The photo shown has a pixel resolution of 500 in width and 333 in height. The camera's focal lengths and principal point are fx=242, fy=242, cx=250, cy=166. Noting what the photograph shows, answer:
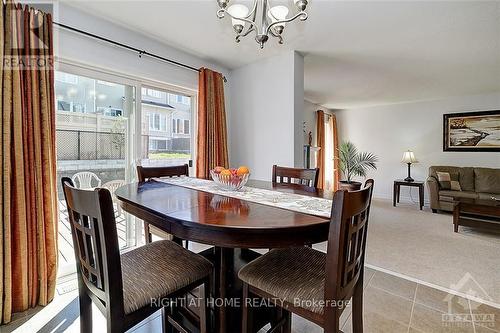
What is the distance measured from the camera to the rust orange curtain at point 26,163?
1.61 meters

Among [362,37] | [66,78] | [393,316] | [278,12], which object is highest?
[362,37]

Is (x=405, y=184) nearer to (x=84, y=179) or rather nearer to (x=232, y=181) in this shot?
(x=232, y=181)

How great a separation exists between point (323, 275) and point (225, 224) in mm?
529

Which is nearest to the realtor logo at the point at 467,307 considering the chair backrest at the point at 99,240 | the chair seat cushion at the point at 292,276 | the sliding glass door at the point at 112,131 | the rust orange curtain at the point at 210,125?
the chair seat cushion at the point at 292,276

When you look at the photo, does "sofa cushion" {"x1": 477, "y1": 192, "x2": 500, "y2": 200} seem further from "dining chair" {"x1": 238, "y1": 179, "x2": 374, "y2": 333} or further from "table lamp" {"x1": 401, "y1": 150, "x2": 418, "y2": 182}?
"dining chair" {"x1": 238, "y1": 179, "x2": 374, "y2": 333}

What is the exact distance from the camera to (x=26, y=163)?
1.71 m

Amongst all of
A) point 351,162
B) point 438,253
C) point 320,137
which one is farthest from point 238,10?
point 351,162

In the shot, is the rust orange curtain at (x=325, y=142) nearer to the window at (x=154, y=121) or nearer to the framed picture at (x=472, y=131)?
the framed picture at (x=472, y=131)

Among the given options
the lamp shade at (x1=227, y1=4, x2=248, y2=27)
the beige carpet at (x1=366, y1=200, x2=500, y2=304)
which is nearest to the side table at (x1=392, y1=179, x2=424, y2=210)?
the beige carpet at (x1=366, y1=200, x2=500, y2=304)

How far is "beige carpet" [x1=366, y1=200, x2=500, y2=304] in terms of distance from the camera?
7.10 feet

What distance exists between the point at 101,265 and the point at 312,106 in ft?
18.2

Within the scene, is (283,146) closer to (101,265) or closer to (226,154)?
(226,154)

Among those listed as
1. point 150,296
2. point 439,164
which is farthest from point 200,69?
point 439,164

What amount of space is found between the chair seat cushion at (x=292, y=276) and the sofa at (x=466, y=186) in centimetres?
445
